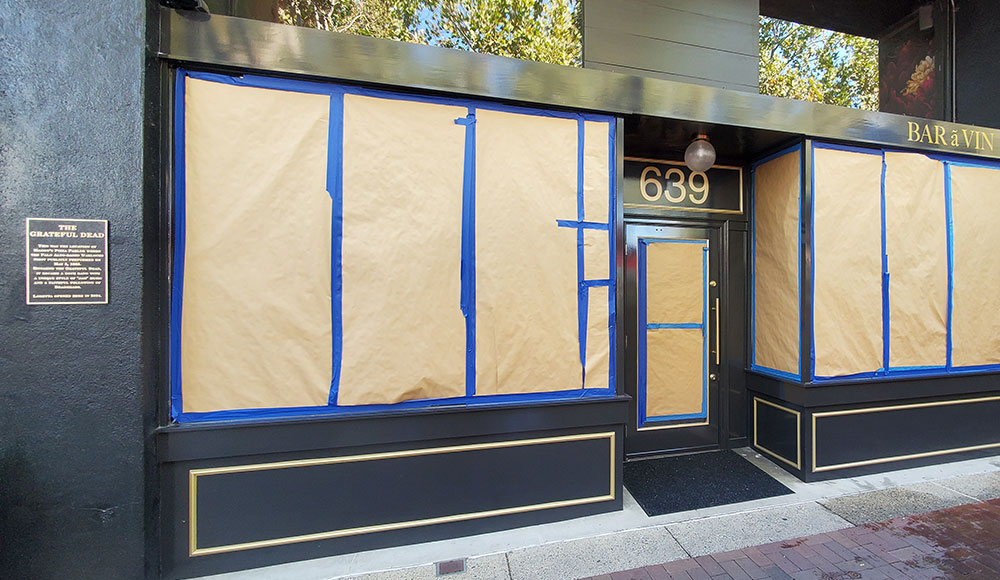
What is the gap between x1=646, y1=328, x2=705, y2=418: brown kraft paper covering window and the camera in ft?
13.9

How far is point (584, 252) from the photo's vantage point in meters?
3.10

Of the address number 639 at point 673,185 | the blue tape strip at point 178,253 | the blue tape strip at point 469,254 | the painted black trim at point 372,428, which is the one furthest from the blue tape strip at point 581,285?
the blue tape strip at point 178,253

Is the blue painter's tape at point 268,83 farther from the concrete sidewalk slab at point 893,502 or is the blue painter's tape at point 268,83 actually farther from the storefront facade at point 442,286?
the concrete sidewalk slab at point 893,502

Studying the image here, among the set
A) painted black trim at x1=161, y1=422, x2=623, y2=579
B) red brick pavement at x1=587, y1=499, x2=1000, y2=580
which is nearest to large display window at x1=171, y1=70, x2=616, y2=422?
painted black trim at x1=161, y1=422, x2=623, y2=579

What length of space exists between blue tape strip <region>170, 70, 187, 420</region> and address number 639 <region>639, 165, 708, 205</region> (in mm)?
3993

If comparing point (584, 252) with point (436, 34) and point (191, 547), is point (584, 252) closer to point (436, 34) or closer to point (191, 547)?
point (191, 547)

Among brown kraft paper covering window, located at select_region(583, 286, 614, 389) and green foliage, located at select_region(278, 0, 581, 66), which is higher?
green foliage, located at select_region(278, 0, 581, 66)

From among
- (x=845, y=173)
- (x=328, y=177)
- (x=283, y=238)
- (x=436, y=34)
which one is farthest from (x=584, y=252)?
(x=436, y=34)

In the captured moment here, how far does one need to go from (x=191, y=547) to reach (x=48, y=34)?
3.30 m

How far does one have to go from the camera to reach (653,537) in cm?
286

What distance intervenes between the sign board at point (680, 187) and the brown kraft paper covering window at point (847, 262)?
824 mm

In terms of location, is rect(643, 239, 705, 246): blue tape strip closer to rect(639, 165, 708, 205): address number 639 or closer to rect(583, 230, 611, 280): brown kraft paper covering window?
rect(639, 165, 708, 205): address number 639

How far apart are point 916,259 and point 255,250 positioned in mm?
6037

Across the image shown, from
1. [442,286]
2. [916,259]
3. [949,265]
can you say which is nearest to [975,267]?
[949,265]
